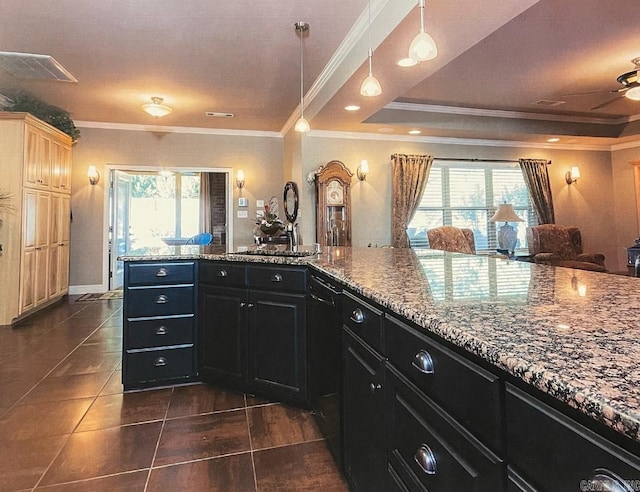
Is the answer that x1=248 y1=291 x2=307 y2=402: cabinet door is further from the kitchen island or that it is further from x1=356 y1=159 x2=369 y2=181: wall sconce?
x1=356 y1=159 x2=369 y2=181: wall sconce

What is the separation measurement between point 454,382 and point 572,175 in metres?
7.29

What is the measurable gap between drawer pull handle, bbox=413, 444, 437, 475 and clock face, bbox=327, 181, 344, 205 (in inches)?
180

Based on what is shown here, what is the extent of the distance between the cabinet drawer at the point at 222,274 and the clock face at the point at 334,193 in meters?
3.05

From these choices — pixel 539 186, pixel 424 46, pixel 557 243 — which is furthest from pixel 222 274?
pixel 539 186

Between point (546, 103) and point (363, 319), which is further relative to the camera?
point (546, 103)

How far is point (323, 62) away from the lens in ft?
12.1

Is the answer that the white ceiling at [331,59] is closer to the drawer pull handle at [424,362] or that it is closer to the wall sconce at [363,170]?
the wall sconce at [363,170]

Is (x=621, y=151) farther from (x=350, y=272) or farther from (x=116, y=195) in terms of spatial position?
(x=116, y=195)

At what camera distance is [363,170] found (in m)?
5.62

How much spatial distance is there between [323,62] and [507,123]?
3500 millimetres

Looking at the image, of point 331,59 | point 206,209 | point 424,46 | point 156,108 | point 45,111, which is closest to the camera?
point 424,46

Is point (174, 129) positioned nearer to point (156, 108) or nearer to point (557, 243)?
point (156, 108)

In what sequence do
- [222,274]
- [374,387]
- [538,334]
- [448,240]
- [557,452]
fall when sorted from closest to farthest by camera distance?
[557,452] → [538,334] → [374,387] → [222,274] → [448,240]

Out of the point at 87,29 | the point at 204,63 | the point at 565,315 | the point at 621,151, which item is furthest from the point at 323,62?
the point at 621,151
